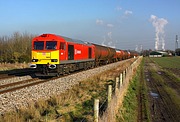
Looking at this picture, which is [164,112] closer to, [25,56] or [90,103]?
[90,103]

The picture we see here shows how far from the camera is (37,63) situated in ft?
74.5

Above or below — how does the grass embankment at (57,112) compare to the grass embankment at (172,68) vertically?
above

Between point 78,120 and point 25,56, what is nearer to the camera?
point 78,120

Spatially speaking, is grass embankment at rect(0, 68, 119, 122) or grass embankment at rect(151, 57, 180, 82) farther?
grass embankment at rect(151, 57, 180, 82)

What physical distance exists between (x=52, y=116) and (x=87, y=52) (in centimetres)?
2575

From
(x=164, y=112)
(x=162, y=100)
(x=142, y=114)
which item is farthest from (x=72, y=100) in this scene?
(x=162, y=100)

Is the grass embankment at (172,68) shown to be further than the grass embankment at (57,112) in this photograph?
Yes

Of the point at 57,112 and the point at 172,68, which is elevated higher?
the point at 57,112

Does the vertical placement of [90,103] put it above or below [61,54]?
below

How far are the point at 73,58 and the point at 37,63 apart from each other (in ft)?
15.9

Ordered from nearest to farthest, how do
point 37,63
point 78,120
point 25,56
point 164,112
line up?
point 78,120
point 164,112
point 37,63
point 25,56

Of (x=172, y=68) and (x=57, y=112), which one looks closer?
(x=57, y=112)

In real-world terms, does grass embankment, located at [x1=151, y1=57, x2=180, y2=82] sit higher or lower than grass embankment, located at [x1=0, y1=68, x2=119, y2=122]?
lower

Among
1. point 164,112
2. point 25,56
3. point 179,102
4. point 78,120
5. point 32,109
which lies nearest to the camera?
point 78,120
